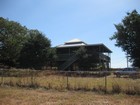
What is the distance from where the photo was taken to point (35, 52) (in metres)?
49.8

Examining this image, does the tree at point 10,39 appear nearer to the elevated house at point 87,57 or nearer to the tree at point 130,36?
the elevated house at point 87,57

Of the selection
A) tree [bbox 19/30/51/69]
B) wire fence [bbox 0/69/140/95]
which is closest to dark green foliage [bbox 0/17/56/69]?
tree [bbox 19/30/51/69]

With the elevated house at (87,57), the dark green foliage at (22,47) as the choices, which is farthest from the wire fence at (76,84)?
the elevated house at (87,57)

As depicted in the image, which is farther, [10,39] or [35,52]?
[35,52]

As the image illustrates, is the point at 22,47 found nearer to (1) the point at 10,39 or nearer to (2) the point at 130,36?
(1) the point at 10,39

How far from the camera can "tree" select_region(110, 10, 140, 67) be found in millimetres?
38219

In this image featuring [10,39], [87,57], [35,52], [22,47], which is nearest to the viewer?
Result: [10,39]

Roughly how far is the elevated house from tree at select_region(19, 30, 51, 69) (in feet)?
16.3

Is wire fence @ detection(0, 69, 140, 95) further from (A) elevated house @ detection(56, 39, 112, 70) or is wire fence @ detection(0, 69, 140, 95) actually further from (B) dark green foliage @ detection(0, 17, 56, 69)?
(A) elevated house @ detection(56, 39, 112, 70)

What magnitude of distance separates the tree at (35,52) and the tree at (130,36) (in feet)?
51.1

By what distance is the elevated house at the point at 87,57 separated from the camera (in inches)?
1900

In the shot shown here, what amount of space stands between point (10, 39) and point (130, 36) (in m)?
20.8

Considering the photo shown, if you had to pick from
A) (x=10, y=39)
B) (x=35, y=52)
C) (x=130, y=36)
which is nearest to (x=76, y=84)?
(x=130, y=36)

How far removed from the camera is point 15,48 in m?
46.6
